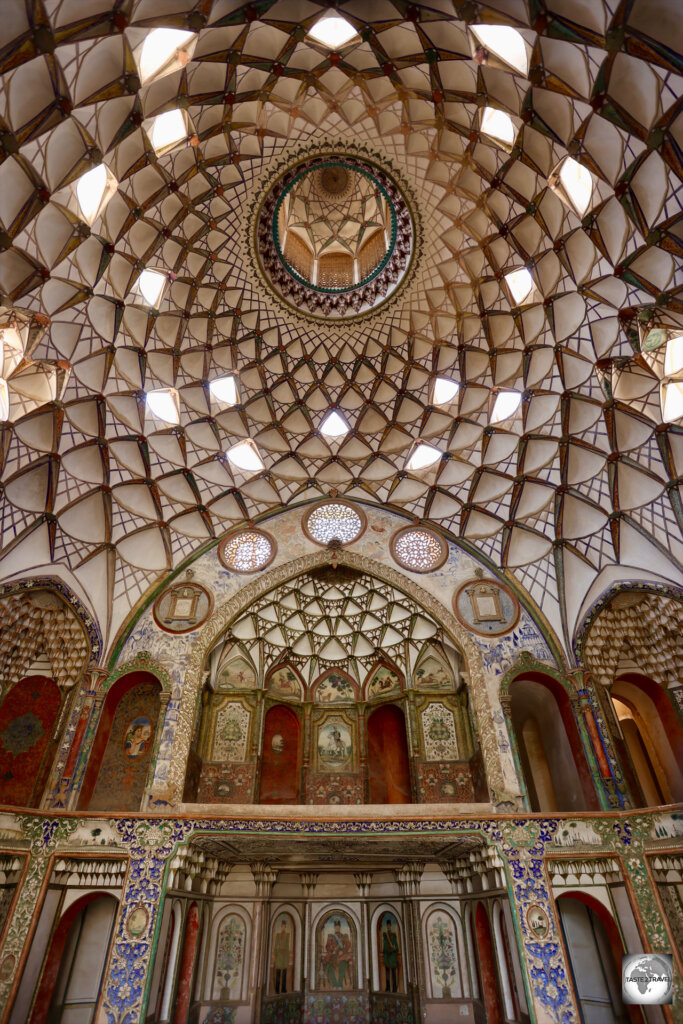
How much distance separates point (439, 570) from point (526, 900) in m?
8.17

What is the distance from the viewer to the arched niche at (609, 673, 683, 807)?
13.3 metres

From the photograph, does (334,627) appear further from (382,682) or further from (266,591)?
(266,591)

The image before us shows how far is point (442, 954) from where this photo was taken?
13.3 meters

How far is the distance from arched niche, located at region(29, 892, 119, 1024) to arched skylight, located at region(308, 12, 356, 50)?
17687mm

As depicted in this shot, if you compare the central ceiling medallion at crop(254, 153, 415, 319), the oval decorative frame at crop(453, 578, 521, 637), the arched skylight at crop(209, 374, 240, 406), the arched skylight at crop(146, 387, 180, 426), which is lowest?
the oval decorative frame at crop(453, 578, 521, 637)

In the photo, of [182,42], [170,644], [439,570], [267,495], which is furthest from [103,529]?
[182,42]

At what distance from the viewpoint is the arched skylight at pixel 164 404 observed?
1463 cm

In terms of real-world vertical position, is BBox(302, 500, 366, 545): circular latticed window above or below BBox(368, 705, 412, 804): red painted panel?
above

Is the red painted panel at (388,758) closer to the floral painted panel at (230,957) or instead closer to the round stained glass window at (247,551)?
the floral painted panel at (230,957)

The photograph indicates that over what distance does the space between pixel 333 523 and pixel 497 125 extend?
10952mm

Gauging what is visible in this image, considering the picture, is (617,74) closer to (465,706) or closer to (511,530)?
(511,530)

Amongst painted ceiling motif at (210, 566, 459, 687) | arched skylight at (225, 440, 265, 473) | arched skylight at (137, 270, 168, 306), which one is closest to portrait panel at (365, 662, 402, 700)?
painted ceiling motif at (210, 566, 459, 687)

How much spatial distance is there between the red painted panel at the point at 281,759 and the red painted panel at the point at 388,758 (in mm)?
2154

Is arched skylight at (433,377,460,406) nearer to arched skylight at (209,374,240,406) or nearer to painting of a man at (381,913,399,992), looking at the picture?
arched skylight at (209,374,240,406)
